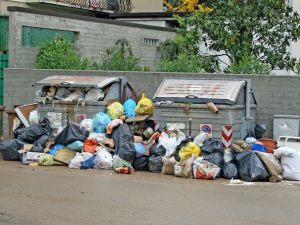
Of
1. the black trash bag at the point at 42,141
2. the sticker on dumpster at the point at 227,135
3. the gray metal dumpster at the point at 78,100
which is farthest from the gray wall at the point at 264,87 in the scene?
the black trash bag at the point at 42,141

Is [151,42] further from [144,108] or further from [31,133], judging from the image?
[31,133]

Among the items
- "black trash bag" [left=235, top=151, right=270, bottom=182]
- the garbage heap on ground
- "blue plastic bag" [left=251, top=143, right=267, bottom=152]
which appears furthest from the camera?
"blue plastic bag" [left=251, top=143, right=267, bottom=152]

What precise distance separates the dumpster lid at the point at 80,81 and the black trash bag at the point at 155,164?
208cm

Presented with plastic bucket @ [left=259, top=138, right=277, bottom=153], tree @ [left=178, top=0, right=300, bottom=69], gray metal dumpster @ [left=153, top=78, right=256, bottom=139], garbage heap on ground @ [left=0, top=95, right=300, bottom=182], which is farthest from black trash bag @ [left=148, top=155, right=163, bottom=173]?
tree @ [left=178, top=0, right=300, bottom=69]

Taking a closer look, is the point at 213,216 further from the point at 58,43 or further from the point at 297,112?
the point at 58,43

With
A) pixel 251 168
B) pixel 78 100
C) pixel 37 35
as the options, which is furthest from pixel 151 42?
pixel 251 168

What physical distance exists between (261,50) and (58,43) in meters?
5.33

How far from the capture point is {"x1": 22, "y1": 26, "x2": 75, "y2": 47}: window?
1532 centimetres

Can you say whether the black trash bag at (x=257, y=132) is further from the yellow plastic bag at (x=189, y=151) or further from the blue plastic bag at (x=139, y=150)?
the blue plastic bag at (x=139, y=150)

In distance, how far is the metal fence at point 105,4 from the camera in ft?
79.6

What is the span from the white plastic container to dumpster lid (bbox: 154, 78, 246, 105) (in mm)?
995

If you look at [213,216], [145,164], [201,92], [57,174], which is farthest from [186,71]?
[213,216]

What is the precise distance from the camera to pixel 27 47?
1518cm

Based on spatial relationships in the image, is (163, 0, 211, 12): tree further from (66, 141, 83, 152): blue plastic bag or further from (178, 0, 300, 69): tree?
(66, 141, 83, 152): blue plastic bag
